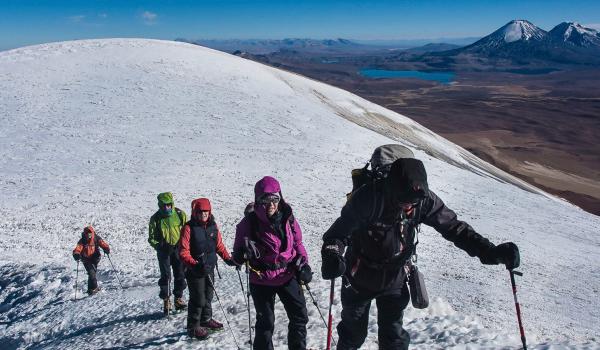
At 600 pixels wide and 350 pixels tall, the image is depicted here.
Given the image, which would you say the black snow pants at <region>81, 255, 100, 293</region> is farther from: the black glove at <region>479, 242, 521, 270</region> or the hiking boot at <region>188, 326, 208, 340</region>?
the black glove at <region>479, 242, 521, 270</region>

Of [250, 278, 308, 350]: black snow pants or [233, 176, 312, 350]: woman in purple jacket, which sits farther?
[250, 278, 308, 350]: black snow pants

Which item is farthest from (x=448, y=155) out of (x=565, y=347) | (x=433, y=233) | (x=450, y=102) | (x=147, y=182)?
(x=450, y=102)

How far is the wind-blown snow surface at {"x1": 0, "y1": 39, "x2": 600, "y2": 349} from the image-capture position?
25.8 ft

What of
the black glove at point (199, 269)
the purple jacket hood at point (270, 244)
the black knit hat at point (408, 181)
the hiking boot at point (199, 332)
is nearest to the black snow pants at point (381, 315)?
the purple jacket hood at point (270, 244)

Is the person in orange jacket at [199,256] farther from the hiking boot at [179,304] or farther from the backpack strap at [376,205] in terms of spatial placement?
the backpack strap at [376,205]

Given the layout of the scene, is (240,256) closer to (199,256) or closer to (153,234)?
(199,256)

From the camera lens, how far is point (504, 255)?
4219 mm

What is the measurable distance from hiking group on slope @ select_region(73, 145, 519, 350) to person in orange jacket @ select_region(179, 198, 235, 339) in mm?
14

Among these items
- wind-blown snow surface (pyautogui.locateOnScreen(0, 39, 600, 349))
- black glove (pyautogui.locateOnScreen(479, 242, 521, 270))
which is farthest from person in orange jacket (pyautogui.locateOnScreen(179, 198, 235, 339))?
black glove (pyautogui.locateOnScreen(479, 242, 521, 270))

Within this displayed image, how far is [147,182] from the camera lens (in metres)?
17.0

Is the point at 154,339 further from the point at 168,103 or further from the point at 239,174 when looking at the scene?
the point at 168,103

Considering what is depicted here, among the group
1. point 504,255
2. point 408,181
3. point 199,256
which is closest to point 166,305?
point 199,256

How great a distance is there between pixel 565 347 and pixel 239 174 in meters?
13.7

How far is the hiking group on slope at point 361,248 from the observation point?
4.10 meters
